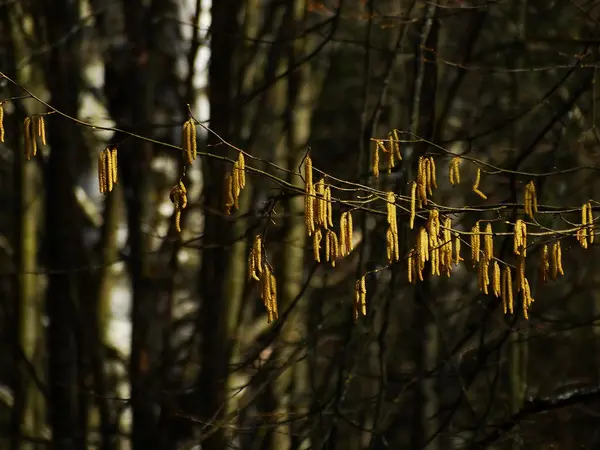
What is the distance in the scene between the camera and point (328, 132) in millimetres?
14219

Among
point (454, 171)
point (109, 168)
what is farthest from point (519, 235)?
point (109, 168)

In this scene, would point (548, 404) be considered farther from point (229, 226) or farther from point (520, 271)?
point (229, 226)

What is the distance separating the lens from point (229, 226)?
6.07 metres

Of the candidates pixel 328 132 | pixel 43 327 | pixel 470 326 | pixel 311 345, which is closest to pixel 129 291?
pixel 43 327

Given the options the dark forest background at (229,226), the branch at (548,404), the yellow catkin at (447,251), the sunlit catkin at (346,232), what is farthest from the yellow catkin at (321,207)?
the branch at (548,404)

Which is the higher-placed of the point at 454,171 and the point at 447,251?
the point at 454,171

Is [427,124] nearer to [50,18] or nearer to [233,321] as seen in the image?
[233,321]

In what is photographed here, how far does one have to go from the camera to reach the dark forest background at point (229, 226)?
226 inches

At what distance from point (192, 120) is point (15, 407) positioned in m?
4.49

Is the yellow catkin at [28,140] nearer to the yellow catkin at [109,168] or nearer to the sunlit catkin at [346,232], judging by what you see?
the yellow catkin at [109,168]

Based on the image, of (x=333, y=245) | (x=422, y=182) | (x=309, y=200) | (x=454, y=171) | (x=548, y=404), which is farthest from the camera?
(x=548, y=404)

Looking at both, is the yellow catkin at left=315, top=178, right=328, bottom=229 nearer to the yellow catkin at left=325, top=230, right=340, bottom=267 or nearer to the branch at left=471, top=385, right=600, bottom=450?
the yellow catkin at left=325, top=230, right=340, bottom=267

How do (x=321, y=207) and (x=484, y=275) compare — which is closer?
(x=321, y=207)

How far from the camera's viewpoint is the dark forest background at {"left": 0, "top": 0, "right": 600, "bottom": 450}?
18.8 feet
